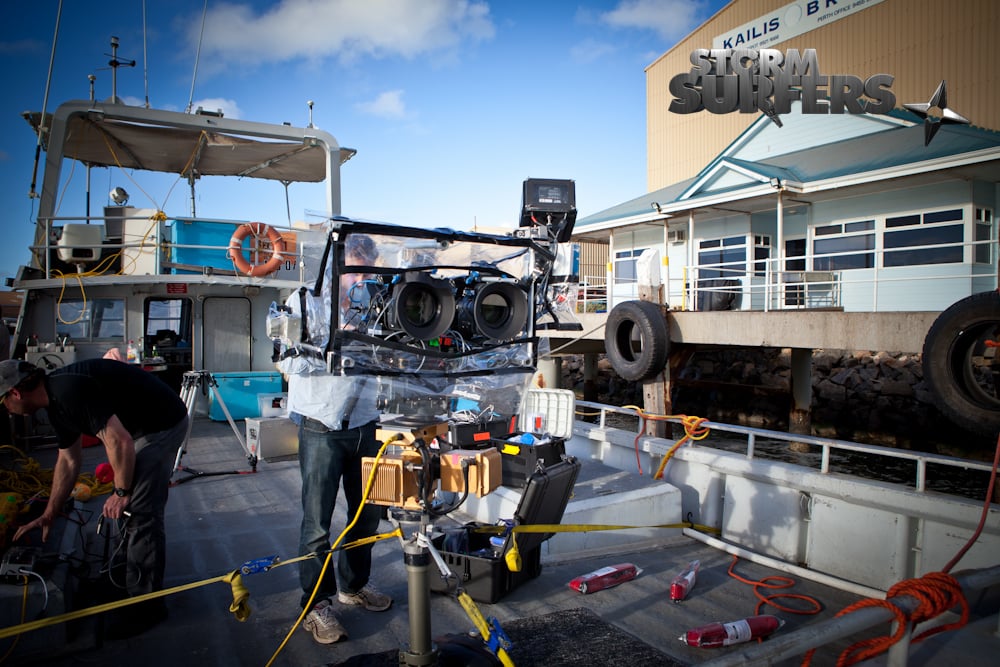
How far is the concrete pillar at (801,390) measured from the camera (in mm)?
13453

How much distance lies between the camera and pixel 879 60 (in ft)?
69.4

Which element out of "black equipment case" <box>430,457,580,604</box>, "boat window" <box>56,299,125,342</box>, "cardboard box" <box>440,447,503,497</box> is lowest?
"black equipment case" <box>430,457,580,604</box>

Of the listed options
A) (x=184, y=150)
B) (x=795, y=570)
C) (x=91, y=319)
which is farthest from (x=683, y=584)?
(x=184, y=150)

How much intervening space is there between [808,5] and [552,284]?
26.2 metres

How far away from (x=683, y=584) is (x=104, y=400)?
153 inches

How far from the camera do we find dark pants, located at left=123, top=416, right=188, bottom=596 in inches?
140

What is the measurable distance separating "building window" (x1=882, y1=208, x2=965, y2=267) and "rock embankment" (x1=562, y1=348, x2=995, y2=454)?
302 centimetres

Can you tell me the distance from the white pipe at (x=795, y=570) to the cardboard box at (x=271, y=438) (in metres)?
4.97

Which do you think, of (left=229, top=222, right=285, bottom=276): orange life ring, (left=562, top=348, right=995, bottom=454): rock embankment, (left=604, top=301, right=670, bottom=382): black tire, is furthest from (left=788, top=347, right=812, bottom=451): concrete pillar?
(left=229, top=222, right=285, bottom=276): orange life ring

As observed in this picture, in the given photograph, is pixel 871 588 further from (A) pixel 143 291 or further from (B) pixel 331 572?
(A) pixel 143 291

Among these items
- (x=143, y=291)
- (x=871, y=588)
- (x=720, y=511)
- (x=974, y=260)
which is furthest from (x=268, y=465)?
(x=974, y=260)

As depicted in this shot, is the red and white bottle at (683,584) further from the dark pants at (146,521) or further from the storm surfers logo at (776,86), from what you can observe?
the storm surfers logo at (776,86)

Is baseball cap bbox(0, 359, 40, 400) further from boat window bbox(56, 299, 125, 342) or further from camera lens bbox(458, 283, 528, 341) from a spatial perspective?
A: boat window bbox(56, 299, 125, 342)

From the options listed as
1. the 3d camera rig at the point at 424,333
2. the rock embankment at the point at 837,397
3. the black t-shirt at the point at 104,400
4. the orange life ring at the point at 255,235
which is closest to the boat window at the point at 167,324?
the orange life ring at the point at 255,235
